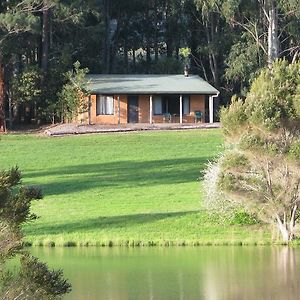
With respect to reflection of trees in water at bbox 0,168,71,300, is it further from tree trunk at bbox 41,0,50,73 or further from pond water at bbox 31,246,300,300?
tree trunk at bbox 41,0,50,73

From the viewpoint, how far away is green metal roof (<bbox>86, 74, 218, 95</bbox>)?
5728 centimetres

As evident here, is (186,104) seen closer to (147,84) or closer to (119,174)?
(147,84)

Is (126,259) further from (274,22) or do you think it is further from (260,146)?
(274,22)

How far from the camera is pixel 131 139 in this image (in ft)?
165

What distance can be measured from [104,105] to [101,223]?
27.8 m

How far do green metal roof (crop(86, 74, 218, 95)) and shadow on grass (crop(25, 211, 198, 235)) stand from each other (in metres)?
26.2

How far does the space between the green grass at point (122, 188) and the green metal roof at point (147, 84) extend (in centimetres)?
541

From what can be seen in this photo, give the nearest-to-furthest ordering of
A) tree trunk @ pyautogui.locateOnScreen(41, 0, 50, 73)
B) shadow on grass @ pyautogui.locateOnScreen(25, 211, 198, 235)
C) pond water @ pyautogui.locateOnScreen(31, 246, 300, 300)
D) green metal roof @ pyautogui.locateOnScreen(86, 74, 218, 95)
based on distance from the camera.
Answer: pond water @ pyautogui.locateOnScreen(31, 246, 300, 300), shadow on grass @ pyautogui.locateOnScreen(25, 211, 198, 235), green metal roof @ pyautogui.locateOnScreen(86, 74, 218, 95), tree trunk @ pyautogui.locateOnScreen(41, 0, 50, 73)

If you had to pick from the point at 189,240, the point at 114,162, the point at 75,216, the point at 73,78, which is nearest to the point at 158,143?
the point at 114,162

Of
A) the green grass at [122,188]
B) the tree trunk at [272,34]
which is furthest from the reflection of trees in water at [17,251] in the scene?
the tree trunk at [272,34]

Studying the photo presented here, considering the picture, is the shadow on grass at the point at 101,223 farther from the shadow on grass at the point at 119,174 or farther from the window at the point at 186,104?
the window at the point at 186,104

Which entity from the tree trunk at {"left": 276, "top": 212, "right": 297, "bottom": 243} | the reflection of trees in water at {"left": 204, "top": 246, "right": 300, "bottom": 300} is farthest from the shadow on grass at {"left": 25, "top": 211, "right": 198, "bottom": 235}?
the reflection of trees in water at {"left": 204, "top": 246, "right": 300, "bottom": 300}

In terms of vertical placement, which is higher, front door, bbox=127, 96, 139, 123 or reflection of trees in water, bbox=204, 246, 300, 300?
front door, bbox=127, 96, 139, 123

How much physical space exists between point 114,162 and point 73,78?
14611mm
